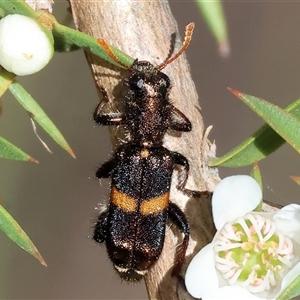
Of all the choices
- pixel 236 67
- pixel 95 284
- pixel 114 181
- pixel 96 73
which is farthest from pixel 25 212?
pixel 96 73

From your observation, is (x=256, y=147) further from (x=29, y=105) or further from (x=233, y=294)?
(x=29, y=105)

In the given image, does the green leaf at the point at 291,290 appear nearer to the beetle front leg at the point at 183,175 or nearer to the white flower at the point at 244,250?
the white flower at the point at 244,250

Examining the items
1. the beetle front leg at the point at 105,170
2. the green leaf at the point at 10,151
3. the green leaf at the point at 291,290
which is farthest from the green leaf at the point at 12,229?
the beetle front leg at the point at 105,170

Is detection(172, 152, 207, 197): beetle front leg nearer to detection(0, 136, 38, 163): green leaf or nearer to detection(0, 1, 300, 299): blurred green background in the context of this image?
detection(0, 136, 38, 163): green leaf

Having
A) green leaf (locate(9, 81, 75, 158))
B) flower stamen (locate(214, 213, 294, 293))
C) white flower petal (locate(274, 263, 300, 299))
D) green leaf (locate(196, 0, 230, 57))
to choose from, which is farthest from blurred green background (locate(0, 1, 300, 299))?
white flower petal (locate(274, 263, 300, 299))

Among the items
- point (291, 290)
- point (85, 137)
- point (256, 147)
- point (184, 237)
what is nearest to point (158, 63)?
point (256, 147)

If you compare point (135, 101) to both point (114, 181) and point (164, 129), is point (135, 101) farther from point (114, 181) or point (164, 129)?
point (114, 181)

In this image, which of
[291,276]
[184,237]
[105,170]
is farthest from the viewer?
[105,170]
